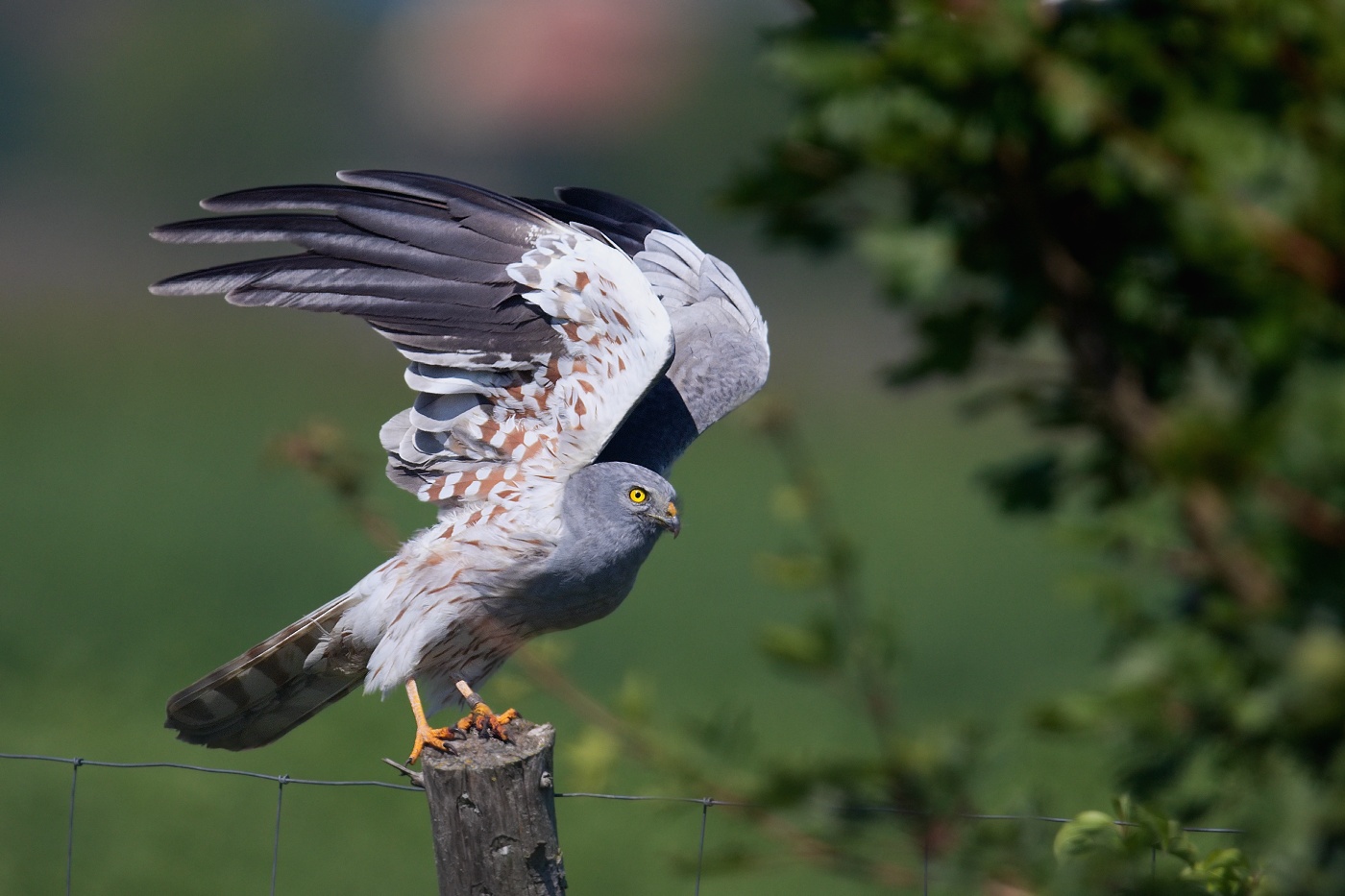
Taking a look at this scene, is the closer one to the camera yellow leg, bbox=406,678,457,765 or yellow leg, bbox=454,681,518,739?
yellow leg, bbox=454,681,518,739

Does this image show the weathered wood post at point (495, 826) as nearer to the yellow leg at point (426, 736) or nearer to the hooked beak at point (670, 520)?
the yellow leg at point (426, 736)

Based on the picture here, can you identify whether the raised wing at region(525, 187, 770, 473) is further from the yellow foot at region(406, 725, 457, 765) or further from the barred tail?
the yellow foot at region(406, 725, 457, 765)

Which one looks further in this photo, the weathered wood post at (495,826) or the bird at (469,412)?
the bird at (469,412)

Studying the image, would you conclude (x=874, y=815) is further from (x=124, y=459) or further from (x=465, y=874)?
(x=124, y=459)

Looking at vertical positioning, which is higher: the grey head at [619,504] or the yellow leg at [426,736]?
the grey head at [619,504]

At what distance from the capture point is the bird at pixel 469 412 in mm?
3689

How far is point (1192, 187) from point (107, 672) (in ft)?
40.0

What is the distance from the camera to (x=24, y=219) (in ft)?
132

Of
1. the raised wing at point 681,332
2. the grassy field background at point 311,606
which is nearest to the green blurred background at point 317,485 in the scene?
the grassy field background at point 311,606

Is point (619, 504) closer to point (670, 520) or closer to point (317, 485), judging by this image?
point (670, 520)

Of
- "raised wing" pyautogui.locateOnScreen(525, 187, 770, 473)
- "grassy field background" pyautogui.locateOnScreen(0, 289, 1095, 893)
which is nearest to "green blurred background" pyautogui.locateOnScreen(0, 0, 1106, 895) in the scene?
"grassy field background" pyautogui.locateOnScreen(0, 289, 1095, 893)

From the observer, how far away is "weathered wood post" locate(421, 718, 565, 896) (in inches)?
112

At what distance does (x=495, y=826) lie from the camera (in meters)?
2.88

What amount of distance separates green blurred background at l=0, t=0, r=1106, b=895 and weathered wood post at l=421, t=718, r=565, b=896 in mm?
165
